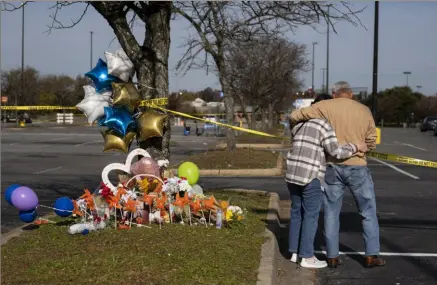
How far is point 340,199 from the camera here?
6.16 m

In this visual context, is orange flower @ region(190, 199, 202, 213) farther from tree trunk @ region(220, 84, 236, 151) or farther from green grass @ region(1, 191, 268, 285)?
tree trunk @ region(220, 84, 236, 151)

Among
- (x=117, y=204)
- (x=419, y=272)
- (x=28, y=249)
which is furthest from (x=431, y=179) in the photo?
(x=28, y=249)

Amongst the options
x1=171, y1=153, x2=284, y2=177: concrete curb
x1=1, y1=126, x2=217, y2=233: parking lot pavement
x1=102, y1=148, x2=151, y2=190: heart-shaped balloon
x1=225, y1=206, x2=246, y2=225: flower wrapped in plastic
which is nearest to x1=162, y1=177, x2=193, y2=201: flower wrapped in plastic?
x1=225, y1=206, x2=246, y2=225: flower wrapped in plastic

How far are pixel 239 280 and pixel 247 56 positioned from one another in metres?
28.6

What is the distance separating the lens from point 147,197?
670 cm

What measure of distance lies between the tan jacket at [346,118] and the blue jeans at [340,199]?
0.37 feet

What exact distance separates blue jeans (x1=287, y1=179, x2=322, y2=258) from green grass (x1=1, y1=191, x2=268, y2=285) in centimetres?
43

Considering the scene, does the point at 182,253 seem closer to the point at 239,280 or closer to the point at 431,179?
the point at 239,280

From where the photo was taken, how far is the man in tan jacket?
601 centimetres

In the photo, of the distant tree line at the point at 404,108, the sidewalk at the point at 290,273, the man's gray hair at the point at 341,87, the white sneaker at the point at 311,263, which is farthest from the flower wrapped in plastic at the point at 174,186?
the distant tree line at the point at 404,108

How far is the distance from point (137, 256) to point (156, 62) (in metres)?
3.31

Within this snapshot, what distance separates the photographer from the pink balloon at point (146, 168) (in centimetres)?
719

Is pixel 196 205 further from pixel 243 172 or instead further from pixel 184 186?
pixel 243 172

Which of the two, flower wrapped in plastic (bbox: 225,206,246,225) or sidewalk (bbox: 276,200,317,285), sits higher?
flower wrapped in plastic (bbox: 225,206,246,225)
